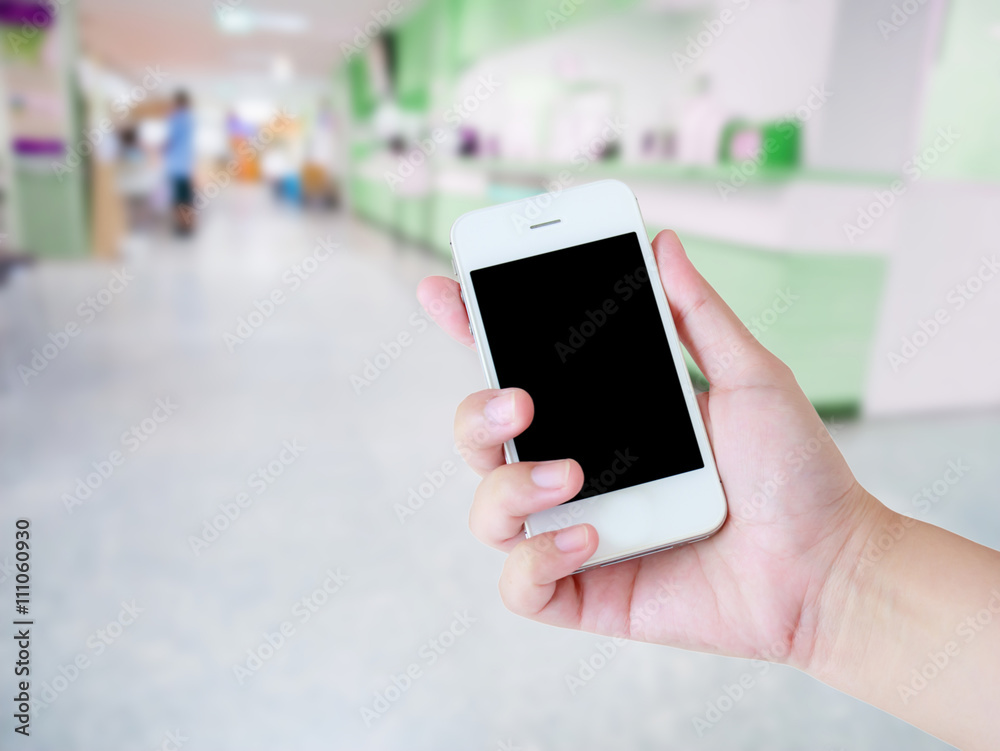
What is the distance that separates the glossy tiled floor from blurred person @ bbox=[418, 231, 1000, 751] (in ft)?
1.90

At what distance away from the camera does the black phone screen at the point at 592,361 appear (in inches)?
27.9

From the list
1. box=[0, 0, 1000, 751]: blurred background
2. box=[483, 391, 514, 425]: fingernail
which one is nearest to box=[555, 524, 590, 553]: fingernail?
box=[483, 391, 514, 425]: fingernail

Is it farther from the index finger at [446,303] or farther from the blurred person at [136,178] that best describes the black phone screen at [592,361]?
the blurred person at [136,178]

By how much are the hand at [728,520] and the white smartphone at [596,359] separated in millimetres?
27

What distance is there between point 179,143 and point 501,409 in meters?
6.70

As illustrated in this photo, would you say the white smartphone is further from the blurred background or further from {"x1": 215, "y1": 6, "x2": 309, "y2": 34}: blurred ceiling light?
{"x1": 215, "y1": 6, "x2": 309, "y2": 34}: blurred ceiling light

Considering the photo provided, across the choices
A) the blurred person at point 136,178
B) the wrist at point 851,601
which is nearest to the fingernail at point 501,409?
the wrist at point 851,601

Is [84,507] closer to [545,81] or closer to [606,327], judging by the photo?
[606,327]

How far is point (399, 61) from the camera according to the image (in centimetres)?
664

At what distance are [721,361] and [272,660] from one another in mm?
1060

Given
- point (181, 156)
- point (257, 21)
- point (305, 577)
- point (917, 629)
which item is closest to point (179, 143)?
point (181, 156)

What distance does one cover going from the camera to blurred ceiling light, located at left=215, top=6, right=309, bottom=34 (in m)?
6.91

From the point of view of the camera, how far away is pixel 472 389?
8.70 feet

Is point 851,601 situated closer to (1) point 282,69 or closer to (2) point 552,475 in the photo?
(2) point 552,475
